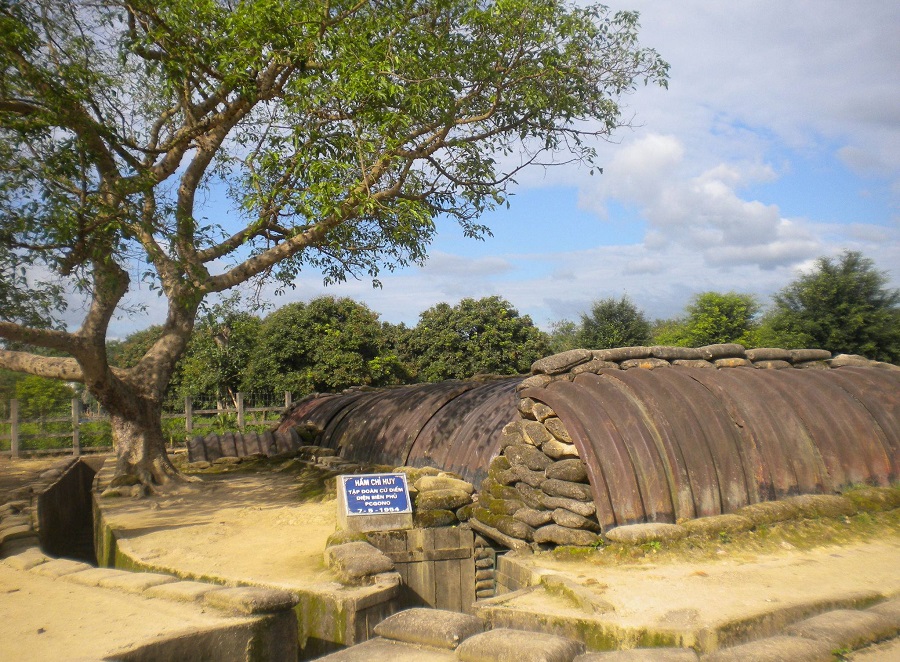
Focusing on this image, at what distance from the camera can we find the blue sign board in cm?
782

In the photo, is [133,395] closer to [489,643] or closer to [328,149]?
[328,149]

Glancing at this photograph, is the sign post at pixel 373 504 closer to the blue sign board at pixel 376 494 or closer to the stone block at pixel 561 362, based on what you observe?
the blue sign board at pixel 376 494

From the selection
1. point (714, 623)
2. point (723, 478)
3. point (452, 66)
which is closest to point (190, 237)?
point (452, 66)

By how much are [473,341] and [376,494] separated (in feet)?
57.1

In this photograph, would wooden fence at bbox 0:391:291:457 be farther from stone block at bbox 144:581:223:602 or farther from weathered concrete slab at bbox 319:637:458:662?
weathered concrete slab at bbox 319:637:458:662

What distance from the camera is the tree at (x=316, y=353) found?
22562mm

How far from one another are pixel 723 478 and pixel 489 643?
14.2ft

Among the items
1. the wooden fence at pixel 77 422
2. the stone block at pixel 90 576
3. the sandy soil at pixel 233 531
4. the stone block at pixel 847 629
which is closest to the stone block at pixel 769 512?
the stone block at pixel 847 629

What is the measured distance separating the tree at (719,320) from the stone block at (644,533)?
52.3 feet

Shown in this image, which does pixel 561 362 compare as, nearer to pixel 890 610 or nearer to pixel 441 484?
pixel 441 484

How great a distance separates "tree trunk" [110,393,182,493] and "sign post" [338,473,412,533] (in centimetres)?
447

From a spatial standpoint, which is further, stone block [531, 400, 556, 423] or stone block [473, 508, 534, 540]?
stone block [531, 400, 556, 423]

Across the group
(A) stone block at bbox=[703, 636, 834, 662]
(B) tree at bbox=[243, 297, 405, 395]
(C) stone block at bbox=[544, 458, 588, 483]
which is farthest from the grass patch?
(B) tree at bbox=[243, 297, 405, 395]

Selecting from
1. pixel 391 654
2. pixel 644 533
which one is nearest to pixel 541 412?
pixel 644 533
